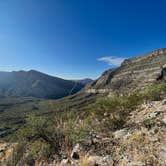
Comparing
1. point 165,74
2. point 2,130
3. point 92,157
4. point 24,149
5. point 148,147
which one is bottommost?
point 2,130

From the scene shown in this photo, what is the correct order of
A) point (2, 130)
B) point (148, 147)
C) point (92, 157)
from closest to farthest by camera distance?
point (148, 147)
point (92, 157)
point (2, 130)

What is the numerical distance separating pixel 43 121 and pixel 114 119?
365cm

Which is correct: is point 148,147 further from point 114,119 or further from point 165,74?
point 165,74

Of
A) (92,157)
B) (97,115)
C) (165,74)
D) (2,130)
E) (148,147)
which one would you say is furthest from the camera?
(165,74)

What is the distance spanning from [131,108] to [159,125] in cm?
709

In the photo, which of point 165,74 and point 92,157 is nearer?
point 92,157

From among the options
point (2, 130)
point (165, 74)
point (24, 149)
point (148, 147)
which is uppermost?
point (165, 74)

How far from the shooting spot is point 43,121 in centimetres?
1109

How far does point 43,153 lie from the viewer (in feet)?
29.3

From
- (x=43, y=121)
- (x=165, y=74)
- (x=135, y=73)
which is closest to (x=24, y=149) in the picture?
(x=43, y=121)

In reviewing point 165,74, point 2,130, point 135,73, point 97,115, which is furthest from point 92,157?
point 135,73

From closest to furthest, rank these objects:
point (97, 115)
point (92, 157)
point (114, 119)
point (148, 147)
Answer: point (148, 147) → point (92, 157) → point (114, 119) → point (97, 115)

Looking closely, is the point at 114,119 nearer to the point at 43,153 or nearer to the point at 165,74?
the point at 43,153

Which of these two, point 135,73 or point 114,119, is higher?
point 135,73
